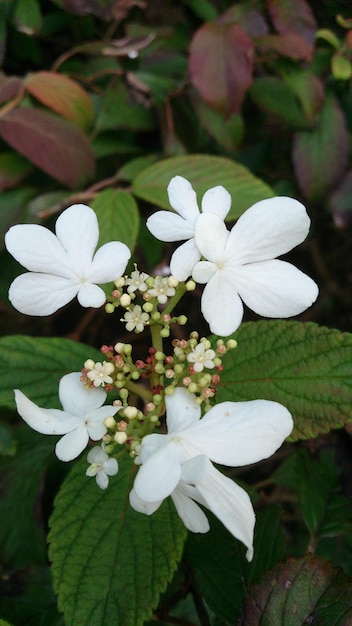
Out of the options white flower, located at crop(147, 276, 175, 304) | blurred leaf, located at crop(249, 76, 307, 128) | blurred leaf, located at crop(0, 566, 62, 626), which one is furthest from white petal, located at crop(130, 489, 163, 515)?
blurred leaf, located at crop(249, 76, 307, 128)

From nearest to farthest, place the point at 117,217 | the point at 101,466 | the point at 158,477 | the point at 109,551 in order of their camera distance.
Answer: the point at 158,477, the point at 101,466, the point at 109,551, the point at 117,217

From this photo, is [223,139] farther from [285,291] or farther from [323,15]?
[285,291]

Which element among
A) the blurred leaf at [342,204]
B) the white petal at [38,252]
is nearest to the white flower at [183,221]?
the white petal at [38,252]

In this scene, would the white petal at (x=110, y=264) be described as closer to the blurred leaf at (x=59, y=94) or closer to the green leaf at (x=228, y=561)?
the green leaf at (x=228, y=561)

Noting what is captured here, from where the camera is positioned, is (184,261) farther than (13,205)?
No

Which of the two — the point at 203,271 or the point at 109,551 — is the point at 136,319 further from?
the point at 109,551

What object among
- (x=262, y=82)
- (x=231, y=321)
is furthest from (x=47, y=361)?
(x=262, y=82)

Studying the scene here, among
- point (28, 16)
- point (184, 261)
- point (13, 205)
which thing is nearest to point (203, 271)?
point (184, 261)
